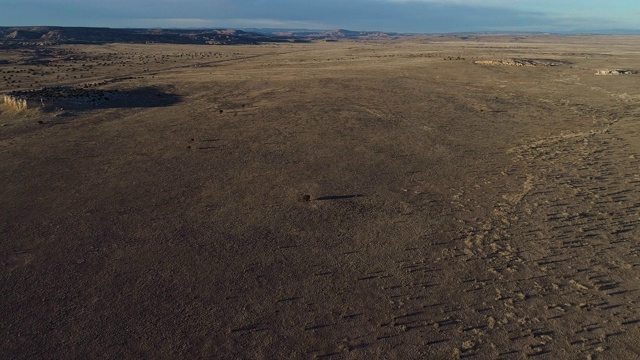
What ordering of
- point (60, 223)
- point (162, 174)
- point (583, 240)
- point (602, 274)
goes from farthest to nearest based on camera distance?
point (162, 174) → point (60, 223) → point (583, 240) → point (602, 274)

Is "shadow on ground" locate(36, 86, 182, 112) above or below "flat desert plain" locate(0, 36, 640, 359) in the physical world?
above

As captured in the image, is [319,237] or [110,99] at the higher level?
[110,99]

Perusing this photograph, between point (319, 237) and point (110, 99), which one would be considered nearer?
point (319, 237)

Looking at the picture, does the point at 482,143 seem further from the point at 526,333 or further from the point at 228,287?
the point at 228,287

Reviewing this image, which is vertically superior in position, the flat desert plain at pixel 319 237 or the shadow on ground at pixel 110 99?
the shadow on ground at pixel 110 99

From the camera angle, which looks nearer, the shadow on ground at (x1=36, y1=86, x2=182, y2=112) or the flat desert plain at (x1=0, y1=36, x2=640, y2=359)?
the flat desert plain at (x1=0, y1=36, x2=640, y2=359)

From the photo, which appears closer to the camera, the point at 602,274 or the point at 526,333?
the point at 526,333

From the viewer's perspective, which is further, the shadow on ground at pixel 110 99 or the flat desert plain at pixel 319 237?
the shadow on ground at pixel 110 99

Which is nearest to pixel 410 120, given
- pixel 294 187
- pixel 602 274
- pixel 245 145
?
pixel 245 145
